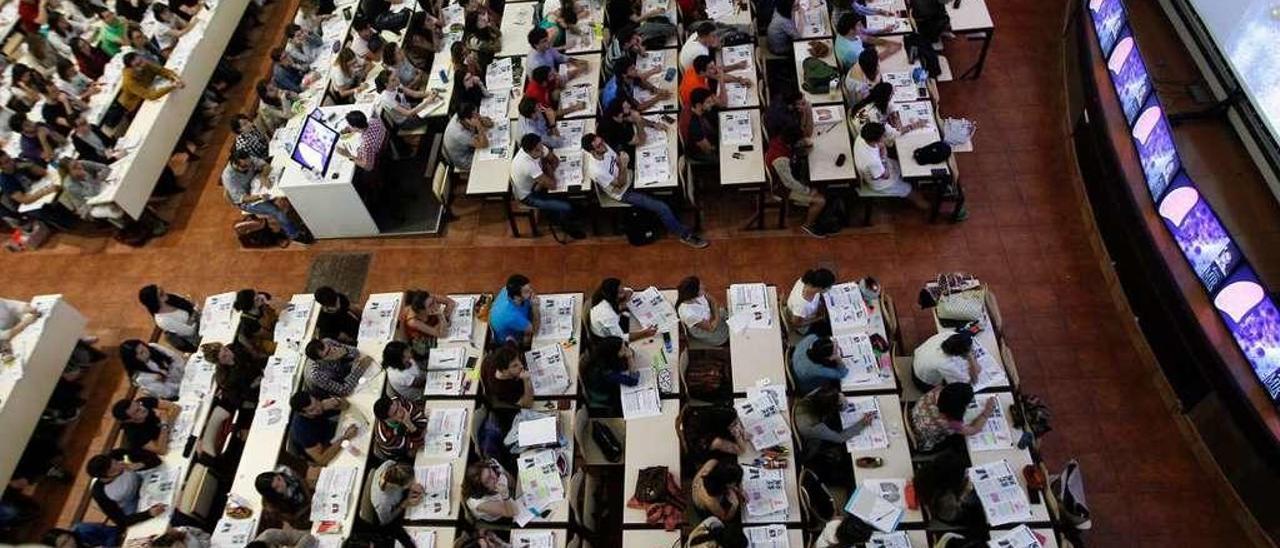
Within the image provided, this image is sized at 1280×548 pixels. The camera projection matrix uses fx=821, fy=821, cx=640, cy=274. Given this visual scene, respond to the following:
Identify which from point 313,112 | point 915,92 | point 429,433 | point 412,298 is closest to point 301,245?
point 313,112

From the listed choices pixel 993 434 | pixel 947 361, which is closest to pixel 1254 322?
pixel 993 434

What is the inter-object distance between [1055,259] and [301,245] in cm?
806

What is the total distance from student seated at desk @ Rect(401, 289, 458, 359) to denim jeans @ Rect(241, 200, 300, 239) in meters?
2.77

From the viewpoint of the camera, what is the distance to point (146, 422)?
6719 millimetres

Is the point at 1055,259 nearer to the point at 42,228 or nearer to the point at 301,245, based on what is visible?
the point at 301,245

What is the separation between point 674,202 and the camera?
28.0 feet

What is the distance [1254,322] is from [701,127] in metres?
4.80

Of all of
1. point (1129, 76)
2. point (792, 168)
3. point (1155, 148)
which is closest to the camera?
point (1155, 148)

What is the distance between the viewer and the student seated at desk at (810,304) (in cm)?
646

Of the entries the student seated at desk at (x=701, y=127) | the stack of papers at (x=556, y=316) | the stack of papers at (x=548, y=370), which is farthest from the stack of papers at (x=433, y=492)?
the student seated at desk at (x=701, y=127)

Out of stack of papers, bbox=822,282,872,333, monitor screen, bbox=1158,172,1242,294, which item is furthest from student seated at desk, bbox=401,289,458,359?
monitor screen, bbox=1158,172,1242,294

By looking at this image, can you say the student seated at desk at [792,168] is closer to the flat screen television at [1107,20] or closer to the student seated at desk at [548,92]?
the student seated at desk at [548,92]

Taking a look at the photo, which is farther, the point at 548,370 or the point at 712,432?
the point at 548,370

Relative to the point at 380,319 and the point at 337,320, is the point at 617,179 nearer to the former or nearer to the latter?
the point at 380,319
